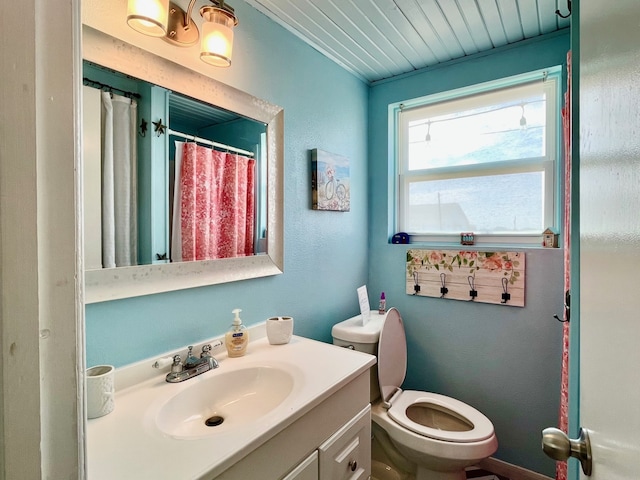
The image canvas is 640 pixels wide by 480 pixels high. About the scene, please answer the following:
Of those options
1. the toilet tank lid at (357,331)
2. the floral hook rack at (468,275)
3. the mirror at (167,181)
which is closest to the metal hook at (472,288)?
the floral hook rack at (468,275)

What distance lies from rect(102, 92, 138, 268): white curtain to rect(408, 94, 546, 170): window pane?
1.67 meters

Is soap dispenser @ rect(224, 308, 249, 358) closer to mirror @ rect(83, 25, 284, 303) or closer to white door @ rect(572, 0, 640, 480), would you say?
mirror @ rect(83, 25, 284, 303)

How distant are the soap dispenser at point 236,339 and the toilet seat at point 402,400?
2.28 feet

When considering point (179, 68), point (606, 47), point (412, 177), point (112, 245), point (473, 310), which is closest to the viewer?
point (606, 47)

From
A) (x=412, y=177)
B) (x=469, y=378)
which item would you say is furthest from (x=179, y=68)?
(x=469, y=378)

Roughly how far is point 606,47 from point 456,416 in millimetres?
1665

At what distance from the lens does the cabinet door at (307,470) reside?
0.87 metres

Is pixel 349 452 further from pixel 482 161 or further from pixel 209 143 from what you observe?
pixel 482 161

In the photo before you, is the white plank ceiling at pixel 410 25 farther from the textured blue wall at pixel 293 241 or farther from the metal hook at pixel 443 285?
the metal hook at pixel 443 285

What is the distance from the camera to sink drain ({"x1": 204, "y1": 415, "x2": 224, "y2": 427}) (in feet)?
3.27

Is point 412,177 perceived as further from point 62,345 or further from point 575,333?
point 62,345

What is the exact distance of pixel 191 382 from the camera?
1031 millimetres

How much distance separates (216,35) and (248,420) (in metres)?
1.26

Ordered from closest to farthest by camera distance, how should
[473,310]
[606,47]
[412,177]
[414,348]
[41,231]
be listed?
[41,231] → [606,47] → [473,310] → [414,348] → [412,177]
